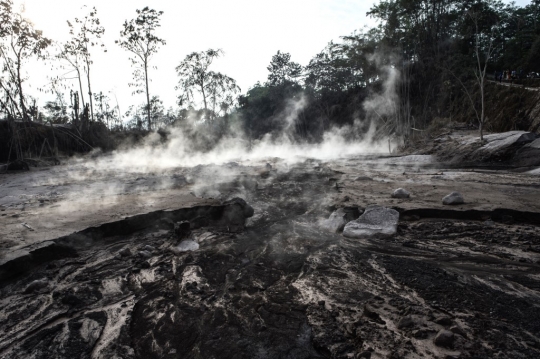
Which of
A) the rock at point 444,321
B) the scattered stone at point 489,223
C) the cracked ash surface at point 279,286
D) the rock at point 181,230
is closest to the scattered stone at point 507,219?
the cracked ash surface at point 279,286

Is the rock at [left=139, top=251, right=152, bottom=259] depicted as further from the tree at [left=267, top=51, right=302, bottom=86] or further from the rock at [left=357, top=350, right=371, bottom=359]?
the tree at [left=267, top=51, right=302, bottom=86]

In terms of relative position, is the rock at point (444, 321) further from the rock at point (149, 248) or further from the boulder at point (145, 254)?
the rock at point (149, 248)

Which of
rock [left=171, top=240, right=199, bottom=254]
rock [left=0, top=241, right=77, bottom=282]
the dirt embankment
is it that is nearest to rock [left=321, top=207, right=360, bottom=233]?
rock [left=171, top=240, right=199, bottom=254]

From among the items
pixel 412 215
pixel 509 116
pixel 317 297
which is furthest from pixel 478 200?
pixel 509 116

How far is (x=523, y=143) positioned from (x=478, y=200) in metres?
5.93

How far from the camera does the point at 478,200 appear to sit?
473 cm

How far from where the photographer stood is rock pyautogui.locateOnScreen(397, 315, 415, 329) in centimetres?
216

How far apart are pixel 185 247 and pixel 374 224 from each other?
2.46 m

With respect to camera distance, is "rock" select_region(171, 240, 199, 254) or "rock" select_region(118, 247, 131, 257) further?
"rock" select_region(171, 240, 199, 254)

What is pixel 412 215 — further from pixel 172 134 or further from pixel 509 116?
pixel 172 134

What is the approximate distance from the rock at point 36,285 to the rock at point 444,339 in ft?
10.7

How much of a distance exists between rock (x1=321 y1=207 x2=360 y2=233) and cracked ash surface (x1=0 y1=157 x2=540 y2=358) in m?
0.17

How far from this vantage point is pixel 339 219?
14.5 feet

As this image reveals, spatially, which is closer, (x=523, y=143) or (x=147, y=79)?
(x=523, y=143)
